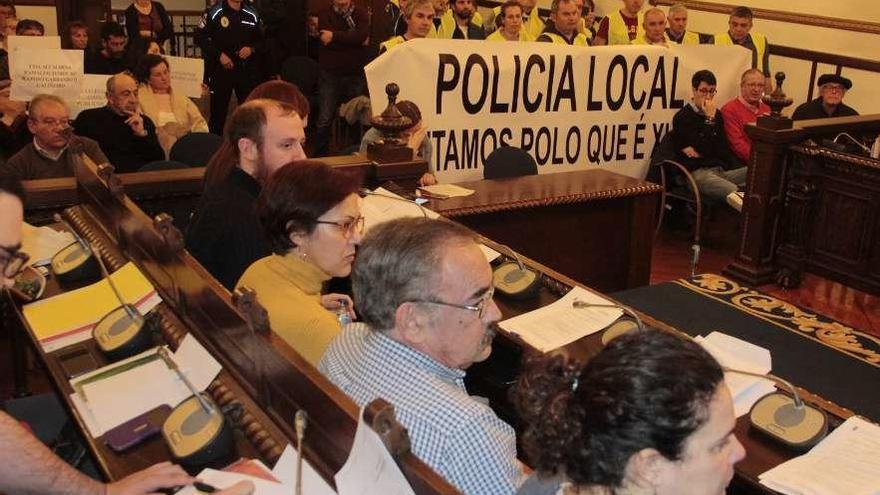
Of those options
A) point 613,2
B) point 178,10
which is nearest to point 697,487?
point 613,2

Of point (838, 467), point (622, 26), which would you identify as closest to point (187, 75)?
point (622, 26)

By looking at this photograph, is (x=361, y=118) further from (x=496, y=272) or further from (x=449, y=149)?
(x=496, y=272)

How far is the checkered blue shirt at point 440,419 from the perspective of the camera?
5.47 ft

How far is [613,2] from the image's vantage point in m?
10.1

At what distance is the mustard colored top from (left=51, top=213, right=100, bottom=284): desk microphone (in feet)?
2.65

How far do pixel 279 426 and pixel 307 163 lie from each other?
2.88ft

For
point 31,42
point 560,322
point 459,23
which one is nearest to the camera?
point 560,322

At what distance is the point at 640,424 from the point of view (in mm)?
→ 1395

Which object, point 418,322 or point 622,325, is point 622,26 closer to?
point 622,325

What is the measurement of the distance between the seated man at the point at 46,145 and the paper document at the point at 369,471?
10.7ft

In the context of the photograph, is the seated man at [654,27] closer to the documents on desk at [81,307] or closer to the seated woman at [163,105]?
the seated woman at [163,105]

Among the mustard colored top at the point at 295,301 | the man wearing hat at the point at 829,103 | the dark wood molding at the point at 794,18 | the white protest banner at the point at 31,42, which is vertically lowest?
the mustard colored top at the point at 295,301

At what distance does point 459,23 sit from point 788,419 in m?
6.42

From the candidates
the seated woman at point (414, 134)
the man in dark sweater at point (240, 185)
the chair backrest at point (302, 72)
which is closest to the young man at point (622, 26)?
the chair backrest at point (302, 72)
